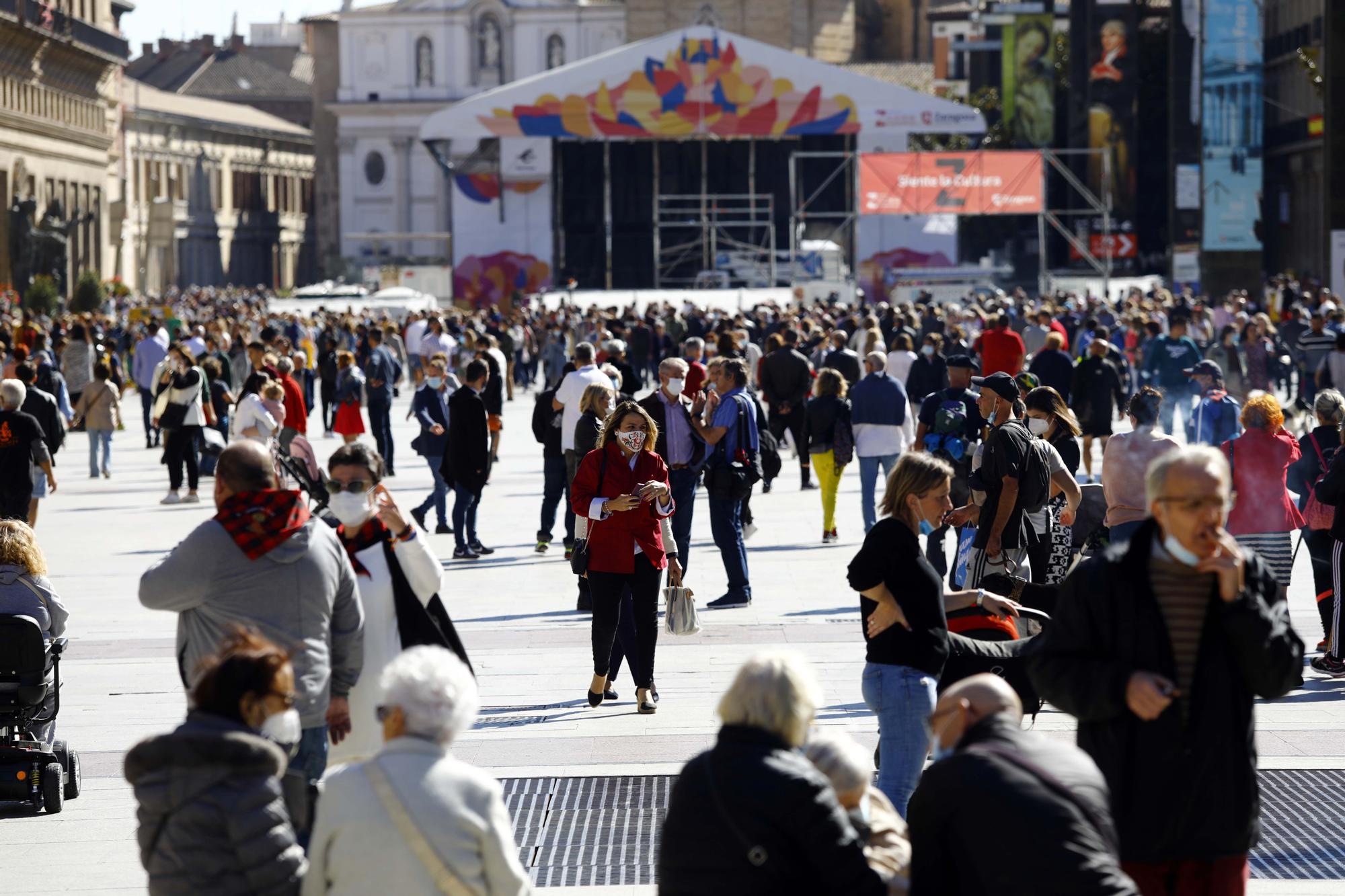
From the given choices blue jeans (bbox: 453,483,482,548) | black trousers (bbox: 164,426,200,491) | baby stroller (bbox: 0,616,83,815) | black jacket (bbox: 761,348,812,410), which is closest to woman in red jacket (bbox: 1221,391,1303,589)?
baby stroller (bbox: 0,616,83,815)

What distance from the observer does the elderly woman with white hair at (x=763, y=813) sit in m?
4.16

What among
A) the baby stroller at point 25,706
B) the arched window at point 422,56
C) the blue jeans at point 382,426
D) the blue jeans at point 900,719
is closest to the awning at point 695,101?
the blue jeans at point 382,426

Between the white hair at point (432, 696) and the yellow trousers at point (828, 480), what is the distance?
11097mm

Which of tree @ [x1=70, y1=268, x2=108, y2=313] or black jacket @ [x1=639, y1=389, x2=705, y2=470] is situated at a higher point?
tree @ [x1=70, y1=268, x2=108, y2=313]

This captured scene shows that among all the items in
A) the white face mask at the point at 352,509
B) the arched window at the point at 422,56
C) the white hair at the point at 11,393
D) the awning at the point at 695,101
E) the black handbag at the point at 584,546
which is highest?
the arched window at the point at 422,56

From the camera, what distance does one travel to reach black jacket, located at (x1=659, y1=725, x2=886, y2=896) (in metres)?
4.16

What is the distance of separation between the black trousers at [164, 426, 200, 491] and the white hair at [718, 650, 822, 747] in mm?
15585

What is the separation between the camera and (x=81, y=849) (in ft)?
23.7

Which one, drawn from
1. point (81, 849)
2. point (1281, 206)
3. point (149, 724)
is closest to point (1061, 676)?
point (81, 849)

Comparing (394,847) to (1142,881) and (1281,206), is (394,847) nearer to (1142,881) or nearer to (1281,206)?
(1142,881)

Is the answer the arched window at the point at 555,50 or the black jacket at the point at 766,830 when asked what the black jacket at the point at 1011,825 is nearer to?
the black jacket at the point at 766,830

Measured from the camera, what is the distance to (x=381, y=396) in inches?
853

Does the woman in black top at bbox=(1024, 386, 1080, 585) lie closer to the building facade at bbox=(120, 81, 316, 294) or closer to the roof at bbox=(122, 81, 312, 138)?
the building facade at bbox=(120, 81, 316, 294)

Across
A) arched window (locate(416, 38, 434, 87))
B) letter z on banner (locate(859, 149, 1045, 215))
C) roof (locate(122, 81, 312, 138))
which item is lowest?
letter z on banner (locate(859, 149, 1045, 215))
